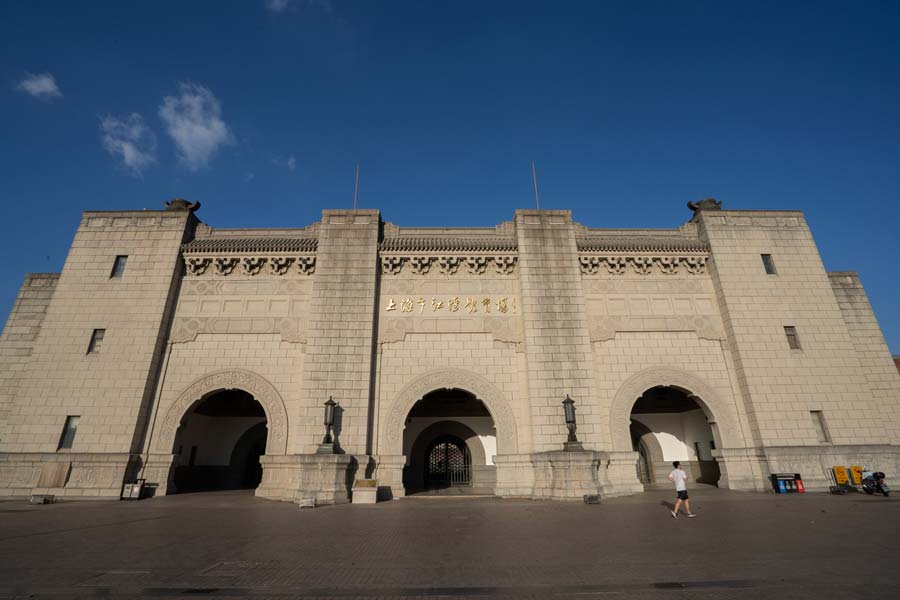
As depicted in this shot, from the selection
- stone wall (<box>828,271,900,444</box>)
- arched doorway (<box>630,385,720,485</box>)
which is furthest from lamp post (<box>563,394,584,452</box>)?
stone wall (<box>828,271,900,444</box>)

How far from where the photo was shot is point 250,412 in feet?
59.0

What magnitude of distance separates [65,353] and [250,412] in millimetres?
6598

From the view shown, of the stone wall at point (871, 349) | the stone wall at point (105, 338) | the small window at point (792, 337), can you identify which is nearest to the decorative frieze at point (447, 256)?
the stone wall at point (105, 338)

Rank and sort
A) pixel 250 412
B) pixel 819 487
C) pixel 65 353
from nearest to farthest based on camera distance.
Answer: pixel 819 487 → pixel 65 353 → pixel 250 412

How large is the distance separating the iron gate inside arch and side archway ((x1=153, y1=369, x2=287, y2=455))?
21.3ft

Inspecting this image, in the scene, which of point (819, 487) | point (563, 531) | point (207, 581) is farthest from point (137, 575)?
point (819, 487)

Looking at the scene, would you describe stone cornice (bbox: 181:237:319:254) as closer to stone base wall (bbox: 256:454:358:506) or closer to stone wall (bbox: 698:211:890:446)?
stone base wall (bbox: 256:454:358:506)

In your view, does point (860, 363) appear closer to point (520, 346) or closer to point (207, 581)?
point (520, 346)

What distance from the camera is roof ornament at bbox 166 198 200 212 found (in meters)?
16.7

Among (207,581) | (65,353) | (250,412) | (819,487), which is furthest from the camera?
(250,412)

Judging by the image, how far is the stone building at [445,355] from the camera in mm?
13570

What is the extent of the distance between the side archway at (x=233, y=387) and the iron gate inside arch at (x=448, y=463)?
21.3ft

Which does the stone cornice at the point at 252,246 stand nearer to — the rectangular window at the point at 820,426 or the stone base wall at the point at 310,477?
the stone base wall at the point at 310,477

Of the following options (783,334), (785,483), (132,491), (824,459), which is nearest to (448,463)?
(132,491)
